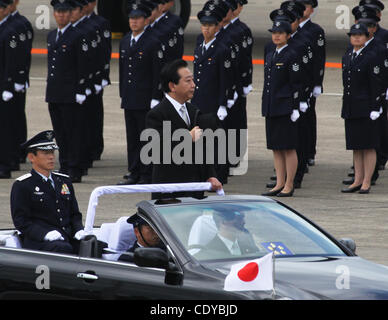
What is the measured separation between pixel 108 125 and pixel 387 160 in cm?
516

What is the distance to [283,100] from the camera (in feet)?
46.1

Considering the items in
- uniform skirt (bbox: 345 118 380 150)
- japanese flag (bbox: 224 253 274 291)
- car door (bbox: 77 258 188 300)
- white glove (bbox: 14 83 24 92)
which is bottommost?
uniform skirt (bbox: 345 118 380 150)

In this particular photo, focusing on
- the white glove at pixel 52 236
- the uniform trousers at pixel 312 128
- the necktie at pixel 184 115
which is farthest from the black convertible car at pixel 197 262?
the uniform trousers at pixel 312 128

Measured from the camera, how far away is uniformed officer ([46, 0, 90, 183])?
50.4 ft

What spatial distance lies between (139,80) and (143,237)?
729cm

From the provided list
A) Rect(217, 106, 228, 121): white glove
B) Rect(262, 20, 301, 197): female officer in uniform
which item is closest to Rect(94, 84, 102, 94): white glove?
Rect(217, 106, 228, 121): white glove

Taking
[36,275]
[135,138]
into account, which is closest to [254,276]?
[36,275]

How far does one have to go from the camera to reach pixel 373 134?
14.2 m

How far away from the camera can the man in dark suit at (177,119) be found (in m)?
9.56

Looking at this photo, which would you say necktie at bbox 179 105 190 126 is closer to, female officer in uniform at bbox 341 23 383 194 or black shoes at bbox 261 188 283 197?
black shoes at bbox 261 188 283 197

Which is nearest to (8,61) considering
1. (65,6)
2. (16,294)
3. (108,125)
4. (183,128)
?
(65,6)

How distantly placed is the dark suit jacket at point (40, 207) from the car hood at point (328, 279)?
189cm

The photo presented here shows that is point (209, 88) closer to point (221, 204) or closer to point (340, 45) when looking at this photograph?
point (221, 204)

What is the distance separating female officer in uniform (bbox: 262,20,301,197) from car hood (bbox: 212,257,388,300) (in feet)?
20.8
